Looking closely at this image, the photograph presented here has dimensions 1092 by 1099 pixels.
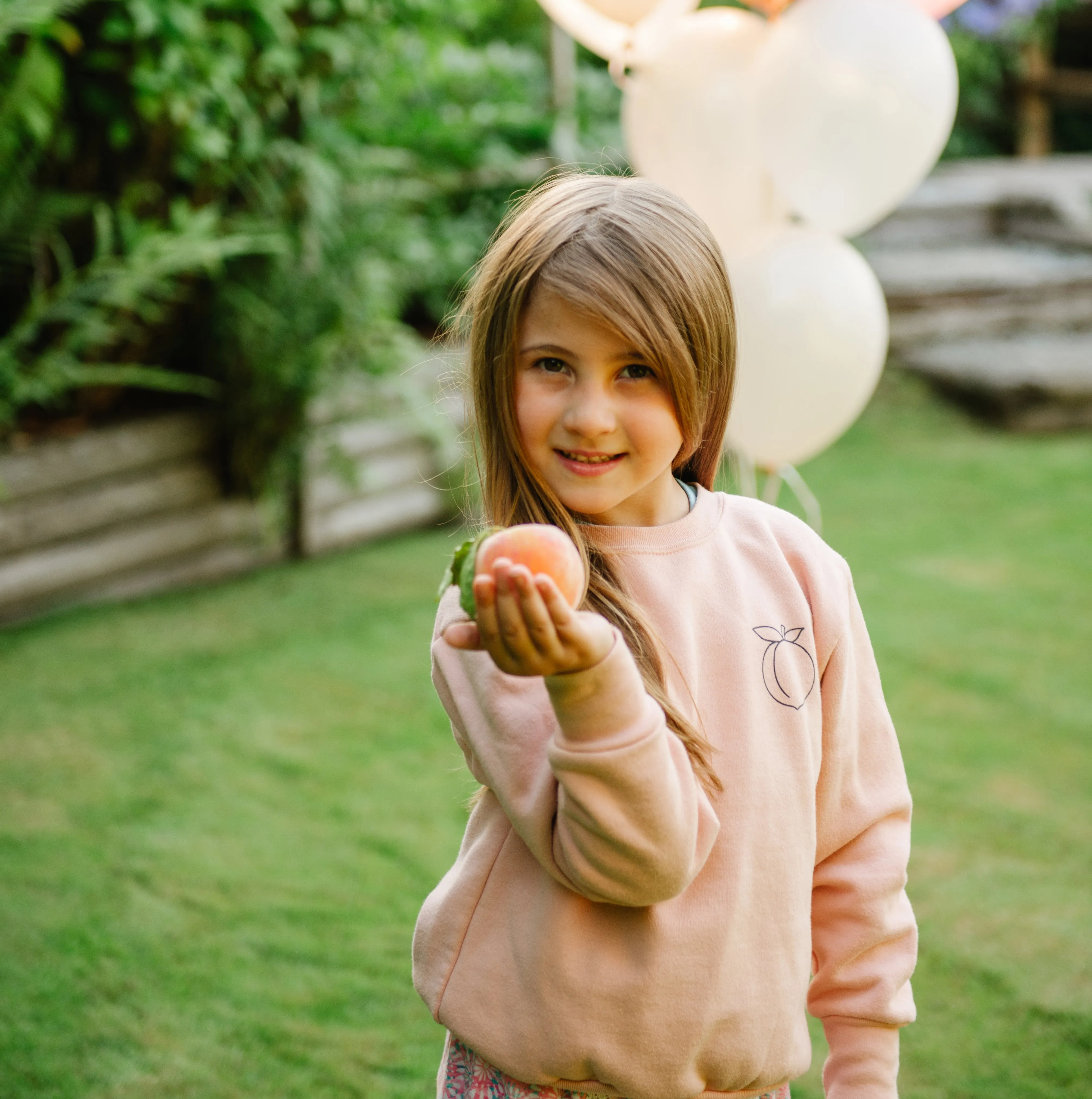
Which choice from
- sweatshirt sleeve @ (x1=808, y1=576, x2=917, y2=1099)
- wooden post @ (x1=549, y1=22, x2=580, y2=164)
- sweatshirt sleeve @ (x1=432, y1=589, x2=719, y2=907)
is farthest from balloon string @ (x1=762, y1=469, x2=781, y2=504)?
wooden post @ (x1=549, y1=22, x2=580, y2=164)

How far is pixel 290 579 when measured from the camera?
421cm

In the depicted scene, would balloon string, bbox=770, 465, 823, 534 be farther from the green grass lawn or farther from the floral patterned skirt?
the floral patterned skirt

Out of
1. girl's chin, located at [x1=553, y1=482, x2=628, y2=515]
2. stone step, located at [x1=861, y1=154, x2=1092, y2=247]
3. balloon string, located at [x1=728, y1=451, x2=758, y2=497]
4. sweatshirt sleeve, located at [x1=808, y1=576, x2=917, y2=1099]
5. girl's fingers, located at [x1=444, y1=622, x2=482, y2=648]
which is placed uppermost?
girl's chin, located at [x1=553, y1=482, x2=628, y2=515]

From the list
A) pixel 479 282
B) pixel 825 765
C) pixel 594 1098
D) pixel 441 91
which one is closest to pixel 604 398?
pixel 479 282

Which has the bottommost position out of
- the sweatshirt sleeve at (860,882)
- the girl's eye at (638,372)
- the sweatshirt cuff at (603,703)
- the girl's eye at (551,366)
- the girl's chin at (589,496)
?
the sweatshirt sleeve at (860,882)

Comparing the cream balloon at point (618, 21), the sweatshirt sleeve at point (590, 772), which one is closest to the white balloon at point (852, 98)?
the cream balloon at point (618, 21)

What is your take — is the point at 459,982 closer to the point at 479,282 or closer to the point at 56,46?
the point at 479,282

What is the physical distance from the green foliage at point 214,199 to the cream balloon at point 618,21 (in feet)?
3.36

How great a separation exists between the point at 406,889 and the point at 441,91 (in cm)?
509

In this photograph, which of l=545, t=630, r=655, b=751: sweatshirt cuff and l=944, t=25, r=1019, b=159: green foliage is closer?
l=545, t=630, r=655, b=751: sweatshirt cuff

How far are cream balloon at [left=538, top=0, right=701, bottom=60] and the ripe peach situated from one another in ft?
7.33

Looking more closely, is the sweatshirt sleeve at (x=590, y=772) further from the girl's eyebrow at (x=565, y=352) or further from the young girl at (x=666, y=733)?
the girl's eyebrow at (x=565, y=352)

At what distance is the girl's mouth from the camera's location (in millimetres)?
1006

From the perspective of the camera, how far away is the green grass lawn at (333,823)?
1917mm
